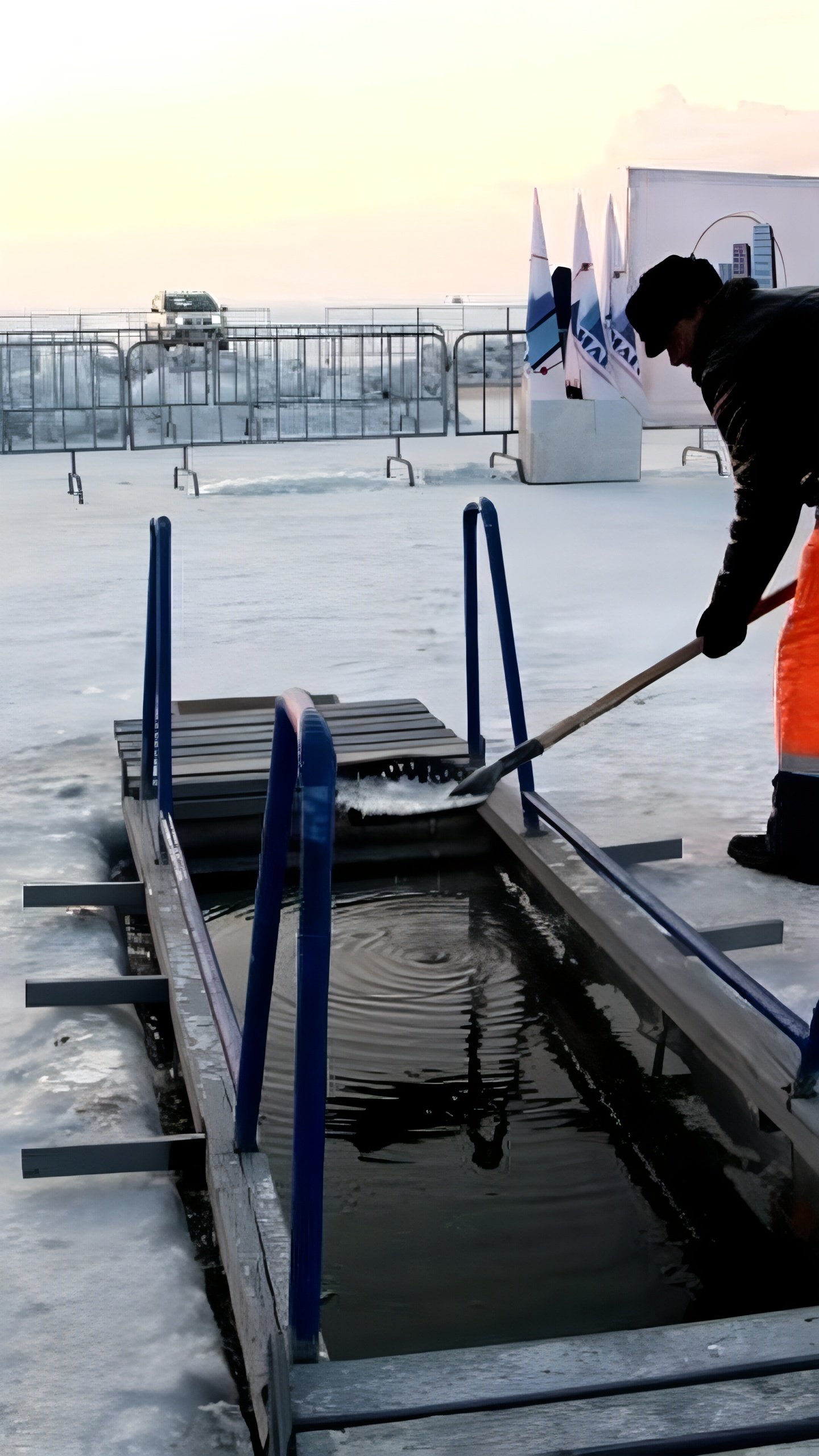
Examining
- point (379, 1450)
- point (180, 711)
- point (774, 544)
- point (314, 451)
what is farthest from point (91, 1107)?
point (314, 451)

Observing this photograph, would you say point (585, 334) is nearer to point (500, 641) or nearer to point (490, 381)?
point (500, 641)

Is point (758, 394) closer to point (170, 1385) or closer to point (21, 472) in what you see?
point (170, 1385)

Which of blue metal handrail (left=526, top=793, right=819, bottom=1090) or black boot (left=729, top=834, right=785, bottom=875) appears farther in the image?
black boot (left=729, top=834, right=785, bottom=875)

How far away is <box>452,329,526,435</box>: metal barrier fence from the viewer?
2005cm

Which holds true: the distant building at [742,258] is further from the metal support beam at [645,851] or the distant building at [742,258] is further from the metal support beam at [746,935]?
the metal support beam at [746,935]

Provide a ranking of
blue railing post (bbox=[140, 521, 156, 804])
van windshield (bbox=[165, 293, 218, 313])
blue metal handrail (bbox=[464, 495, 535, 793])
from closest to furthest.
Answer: blue metal handrail (bbox=[464, 495, 535, 793]) → blue railing post (bbox=[140, 521, 156, 804]) → van windshield (bbox=[165, 293, 218, 313])

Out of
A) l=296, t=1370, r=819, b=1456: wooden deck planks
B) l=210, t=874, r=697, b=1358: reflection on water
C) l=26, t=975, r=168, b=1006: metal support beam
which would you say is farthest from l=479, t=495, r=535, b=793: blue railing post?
l=296, t=1370, r=819, b=1456: wooden deck planks

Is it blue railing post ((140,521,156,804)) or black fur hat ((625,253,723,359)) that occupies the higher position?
black fur hat ((625,253,723,359))

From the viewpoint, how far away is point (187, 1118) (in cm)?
331

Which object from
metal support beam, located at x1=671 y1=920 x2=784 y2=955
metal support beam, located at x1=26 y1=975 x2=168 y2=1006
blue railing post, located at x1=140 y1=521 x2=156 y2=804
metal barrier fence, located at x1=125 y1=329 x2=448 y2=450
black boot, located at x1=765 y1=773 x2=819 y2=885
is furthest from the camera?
metal barrier fence, located at x1=125 y1=329 x2=448 y2=450

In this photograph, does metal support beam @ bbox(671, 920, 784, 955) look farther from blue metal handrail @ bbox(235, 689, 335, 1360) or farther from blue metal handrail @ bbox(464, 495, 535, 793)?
blue metal handrail @ bbox(235, 689, 335, 1360)

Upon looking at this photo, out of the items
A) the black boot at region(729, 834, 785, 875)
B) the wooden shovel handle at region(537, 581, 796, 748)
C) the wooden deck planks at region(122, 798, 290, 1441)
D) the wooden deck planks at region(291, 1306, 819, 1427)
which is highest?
the wooden shovel handle at region(537, 581, 796, 748)

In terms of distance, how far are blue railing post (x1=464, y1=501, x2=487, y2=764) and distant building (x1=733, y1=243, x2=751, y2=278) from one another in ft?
Answer: 29.7

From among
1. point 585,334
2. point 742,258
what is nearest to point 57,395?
point 585,334
